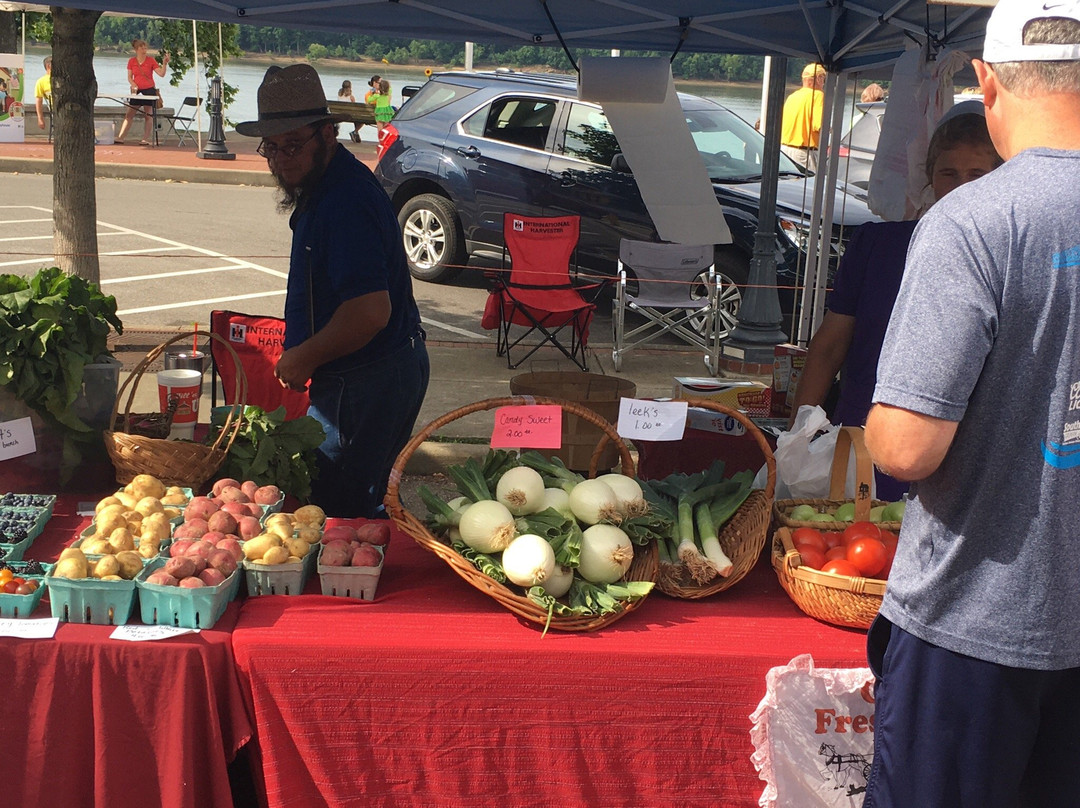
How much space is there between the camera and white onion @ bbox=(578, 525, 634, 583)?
2369mm

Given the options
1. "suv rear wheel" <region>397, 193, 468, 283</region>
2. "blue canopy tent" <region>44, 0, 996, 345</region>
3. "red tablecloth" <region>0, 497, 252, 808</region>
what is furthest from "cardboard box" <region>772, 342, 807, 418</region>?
"suv rear wheel" <region>397, 193, 468, 283</region>

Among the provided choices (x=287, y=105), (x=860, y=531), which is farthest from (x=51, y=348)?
(x=860, y=531)

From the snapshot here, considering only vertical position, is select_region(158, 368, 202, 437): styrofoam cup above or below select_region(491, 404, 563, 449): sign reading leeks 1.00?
below

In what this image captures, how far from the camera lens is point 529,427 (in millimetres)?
2598

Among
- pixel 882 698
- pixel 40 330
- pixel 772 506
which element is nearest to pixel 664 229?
pixel 772 506

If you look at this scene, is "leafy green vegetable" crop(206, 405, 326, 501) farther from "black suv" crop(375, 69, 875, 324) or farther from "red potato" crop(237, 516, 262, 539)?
"black suv" crop(375, 69, 875, 324)

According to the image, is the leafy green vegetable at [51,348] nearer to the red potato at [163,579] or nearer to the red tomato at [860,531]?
the red potato at [163,579]

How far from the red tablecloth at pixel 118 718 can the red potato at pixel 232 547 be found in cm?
19

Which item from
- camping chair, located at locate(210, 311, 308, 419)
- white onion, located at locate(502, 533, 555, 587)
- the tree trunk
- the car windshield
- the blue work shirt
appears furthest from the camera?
the car windshield

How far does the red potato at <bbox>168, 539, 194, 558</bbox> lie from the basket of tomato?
1307 millimetres

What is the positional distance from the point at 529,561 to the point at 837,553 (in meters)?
0.68

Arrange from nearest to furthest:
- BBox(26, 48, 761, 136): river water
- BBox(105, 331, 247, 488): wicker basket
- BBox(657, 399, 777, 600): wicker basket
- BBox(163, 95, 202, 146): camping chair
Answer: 1. BBox(657, 399, 777, 600): wicker basket
2. BBox(105, 331, 247, 488): wicker basket
3. BBox(163, 95, 202, 146): camping chair
4. BBox(26, 48, 761, 136): river water

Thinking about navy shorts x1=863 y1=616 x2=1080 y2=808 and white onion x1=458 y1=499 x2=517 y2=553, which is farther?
white onion x1=458 y1=499 x2=517 y2=553

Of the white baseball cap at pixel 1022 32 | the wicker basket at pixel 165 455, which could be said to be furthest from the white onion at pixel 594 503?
the white baseball cap at pixel 1022 32
